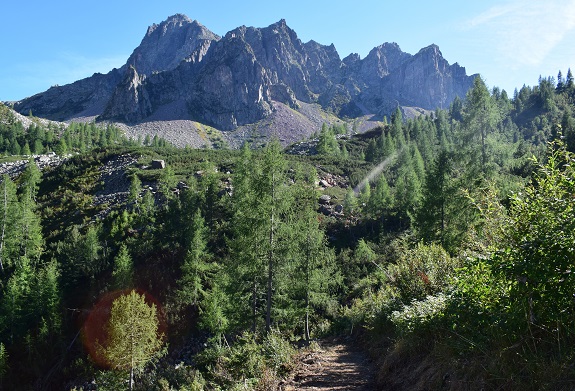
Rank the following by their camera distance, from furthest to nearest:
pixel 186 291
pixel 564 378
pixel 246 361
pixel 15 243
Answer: pixel 15 243 < pixel 186 291 < pixel 246 361 < pixel 564 378

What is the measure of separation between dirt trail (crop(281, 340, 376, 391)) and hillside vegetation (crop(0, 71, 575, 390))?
393 mm

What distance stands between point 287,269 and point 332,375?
33.9ft

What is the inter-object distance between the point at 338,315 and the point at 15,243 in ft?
132

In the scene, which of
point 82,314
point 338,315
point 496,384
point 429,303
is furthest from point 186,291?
point 496,384

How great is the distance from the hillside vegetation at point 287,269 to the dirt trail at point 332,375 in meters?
0.39

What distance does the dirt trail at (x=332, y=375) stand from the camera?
7276mm

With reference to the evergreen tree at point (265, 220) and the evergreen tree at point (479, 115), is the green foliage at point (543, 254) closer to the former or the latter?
the evergreen tree at point (265, 220)

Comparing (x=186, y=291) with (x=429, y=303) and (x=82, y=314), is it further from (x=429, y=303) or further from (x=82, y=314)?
(x=429, y=303)

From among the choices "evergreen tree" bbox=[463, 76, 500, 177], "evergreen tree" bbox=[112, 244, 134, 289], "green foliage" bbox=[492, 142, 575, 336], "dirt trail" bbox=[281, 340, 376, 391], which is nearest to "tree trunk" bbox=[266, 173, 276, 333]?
"dirt trail" bbox=[281, 340, 376, 391]

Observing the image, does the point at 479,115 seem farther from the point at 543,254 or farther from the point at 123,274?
the point at 123,274

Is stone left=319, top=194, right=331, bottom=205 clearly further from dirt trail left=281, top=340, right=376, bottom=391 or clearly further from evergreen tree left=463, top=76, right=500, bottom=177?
dirt trail left=281, top=340, right=376, bottom=391

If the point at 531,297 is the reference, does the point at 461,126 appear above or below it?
above

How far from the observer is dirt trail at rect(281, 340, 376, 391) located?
7.28 metres

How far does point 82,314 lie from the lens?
3322cm
